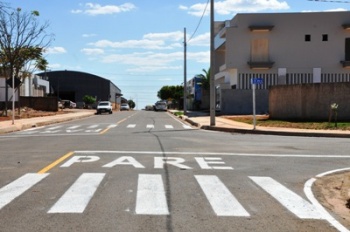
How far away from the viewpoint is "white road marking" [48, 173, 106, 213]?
6.85 m

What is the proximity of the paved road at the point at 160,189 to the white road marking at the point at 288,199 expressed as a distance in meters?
0.01

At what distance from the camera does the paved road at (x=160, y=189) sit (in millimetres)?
6234

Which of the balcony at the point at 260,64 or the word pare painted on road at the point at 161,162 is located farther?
the balcony at the point at 260,64

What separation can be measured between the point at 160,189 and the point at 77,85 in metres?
104

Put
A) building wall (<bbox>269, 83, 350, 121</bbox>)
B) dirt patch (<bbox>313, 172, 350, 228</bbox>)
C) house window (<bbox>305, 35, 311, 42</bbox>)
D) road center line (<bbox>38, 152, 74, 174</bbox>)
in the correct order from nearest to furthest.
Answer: dirt patch (<bbox>313, 172, 350, 228</bbox>)
road center line (<bbox>38, 152, 74, 174</bbox>)
building wall (<bbox>269, 83, 350, 121</bbox>)
house window (<bbox>305, 35, 311, 42</bbox>)

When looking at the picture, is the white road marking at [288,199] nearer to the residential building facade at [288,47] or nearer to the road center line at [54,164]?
the road center line at [54,164]

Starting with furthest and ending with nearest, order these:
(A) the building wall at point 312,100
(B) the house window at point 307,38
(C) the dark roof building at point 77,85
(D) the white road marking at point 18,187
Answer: (C) the dark roof building at point 77,85
(B) the house window at point 307,38
(A) the building wall at point 312,100
(D) the white road marking at point 18,187

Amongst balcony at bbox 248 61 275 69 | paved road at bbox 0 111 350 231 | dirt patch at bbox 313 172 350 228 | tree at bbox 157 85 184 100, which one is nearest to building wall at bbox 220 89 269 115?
balcony at bbox 248 61 275 69

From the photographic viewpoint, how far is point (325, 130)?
76.8ft

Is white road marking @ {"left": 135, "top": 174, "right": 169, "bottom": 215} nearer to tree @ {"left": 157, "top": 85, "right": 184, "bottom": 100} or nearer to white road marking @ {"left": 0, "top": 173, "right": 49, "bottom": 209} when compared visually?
white road marking @ {"left": 0, "top": 173, "right": 49, "bottom": 209}

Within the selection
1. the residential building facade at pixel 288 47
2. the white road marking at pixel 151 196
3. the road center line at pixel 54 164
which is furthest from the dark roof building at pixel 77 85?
the white road marking at pixel 151 196

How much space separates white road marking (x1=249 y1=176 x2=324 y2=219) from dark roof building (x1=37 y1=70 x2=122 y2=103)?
3965 inches

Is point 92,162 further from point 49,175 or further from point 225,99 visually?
point 225,99

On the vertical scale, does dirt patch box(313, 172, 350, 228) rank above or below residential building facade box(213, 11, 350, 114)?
below
